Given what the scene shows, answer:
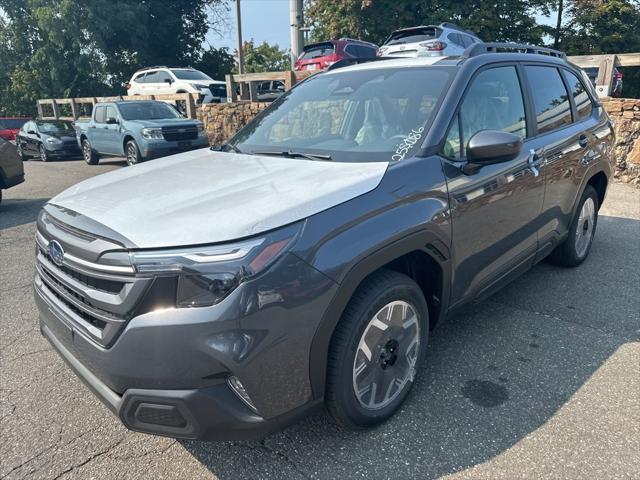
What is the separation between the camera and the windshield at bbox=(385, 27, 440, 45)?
1209cm

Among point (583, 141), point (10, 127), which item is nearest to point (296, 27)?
point (10, 127)

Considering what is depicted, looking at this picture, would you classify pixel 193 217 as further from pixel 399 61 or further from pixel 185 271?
pixel 399 61

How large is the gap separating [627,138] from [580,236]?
16.3ft

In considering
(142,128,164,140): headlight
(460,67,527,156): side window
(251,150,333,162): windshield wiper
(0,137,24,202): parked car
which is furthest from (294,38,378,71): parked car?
(251,150,333,162): windshield wiper

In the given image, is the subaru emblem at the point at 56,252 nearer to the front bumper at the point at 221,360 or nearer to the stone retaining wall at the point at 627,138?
the front bumper at the point at 221,360

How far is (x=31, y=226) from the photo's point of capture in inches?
281

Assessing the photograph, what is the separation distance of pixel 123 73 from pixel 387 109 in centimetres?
3297

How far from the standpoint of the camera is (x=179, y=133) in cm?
1164

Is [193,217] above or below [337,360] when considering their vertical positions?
above

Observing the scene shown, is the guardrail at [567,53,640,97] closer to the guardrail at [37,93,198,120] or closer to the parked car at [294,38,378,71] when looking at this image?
the parked car at [294,38,378,71]

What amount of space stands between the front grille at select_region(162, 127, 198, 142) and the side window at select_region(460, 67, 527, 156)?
9499mm

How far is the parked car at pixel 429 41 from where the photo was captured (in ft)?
37.6

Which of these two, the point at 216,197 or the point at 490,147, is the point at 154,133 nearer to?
the point at 216,197

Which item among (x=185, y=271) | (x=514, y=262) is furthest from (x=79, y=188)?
(x=514, y=262)
